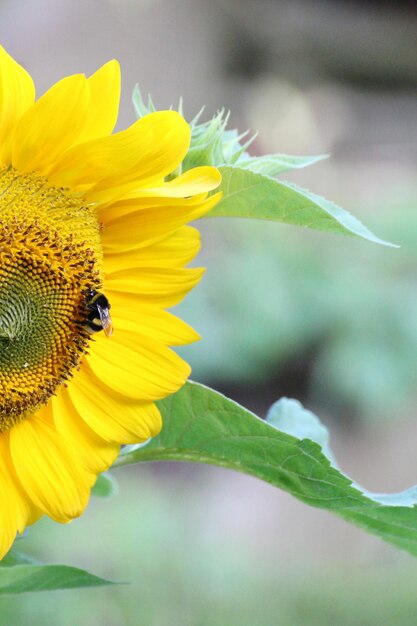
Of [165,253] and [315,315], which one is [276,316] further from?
[165,253]

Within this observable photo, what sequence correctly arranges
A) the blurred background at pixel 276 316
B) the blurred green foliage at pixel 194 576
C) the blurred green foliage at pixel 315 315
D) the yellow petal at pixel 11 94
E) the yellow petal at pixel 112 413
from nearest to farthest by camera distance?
the yellow petal at pixel 11 94 → the yellow petal at pixel 112 413 → the blurred green foliage at pixel 194 576 → the blurred background at pixel 276 316 → the blurred green foliage at pixel 315 315

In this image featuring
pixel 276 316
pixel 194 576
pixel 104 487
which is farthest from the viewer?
pixel 276 316

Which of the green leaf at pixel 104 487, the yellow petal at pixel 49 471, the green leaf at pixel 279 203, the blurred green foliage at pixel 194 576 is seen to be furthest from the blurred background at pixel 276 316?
the green leaf at pixel 279 203

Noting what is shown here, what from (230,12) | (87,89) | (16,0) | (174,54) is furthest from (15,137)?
(230,12)

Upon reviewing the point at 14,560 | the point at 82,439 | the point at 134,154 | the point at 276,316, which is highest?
the point at 276,316

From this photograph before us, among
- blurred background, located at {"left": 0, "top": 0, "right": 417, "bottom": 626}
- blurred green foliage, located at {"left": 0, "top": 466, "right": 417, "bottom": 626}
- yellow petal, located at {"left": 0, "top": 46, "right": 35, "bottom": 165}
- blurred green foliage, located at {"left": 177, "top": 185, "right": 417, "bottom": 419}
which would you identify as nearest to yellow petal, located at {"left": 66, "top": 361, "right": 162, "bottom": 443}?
yellow petal, located at {"left": 0, "top": 46, "right": 35, "bottom": 165}

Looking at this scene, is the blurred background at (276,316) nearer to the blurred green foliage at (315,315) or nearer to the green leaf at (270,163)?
the blurred green foliage at (315,315)

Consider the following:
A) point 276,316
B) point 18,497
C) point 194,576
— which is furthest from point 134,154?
point 276,316
